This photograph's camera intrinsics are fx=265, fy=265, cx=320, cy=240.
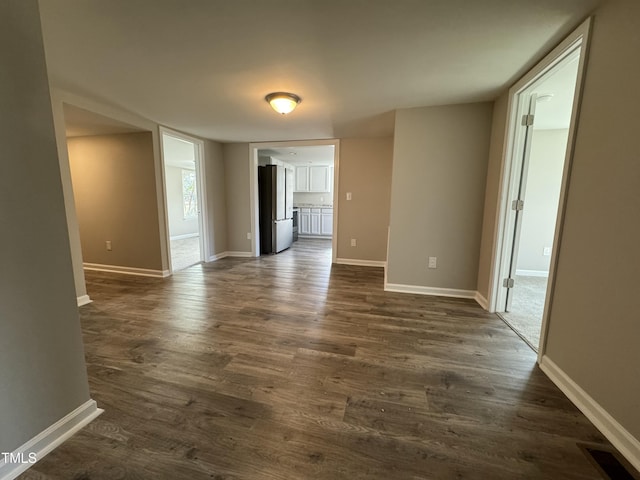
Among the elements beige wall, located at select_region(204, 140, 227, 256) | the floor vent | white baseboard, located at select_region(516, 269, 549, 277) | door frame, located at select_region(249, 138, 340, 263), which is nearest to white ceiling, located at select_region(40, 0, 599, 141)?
door frame, located at select_region(249, 138, 340, 263)

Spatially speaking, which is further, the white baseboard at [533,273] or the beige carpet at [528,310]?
the white baseboard at [533,273]

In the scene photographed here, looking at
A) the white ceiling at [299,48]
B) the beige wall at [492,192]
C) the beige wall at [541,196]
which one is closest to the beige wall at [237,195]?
the white ceiling at [299,48]

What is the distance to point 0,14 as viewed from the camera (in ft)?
3.24

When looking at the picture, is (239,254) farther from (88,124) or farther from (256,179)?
(88,124)

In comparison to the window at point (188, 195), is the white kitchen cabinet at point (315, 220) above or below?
below

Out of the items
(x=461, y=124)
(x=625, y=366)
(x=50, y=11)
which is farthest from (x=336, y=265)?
(x=50, y=11)

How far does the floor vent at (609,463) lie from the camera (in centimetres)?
109

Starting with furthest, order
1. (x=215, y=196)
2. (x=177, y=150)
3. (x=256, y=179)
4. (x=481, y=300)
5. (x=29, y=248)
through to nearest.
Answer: (x=177, y=150) → (x=256, y=179) → (x=215, y=196) → (x=481, y=300) → (x=29, y=248)

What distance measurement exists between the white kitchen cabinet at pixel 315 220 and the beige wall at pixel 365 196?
2.83 metres

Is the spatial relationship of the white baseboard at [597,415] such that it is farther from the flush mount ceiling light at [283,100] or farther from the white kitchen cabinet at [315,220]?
the white kitchen cabinet at [315,220]

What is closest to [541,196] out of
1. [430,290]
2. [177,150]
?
[430,290]

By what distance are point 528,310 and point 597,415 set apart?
63.9 inches

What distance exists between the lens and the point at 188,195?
27.3ft

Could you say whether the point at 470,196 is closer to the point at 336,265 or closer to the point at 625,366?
the point at 625,366
